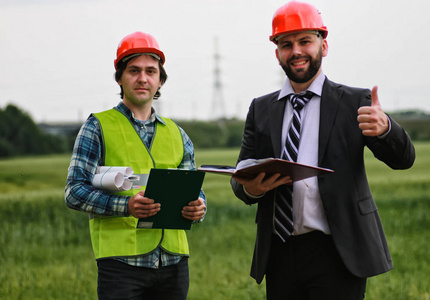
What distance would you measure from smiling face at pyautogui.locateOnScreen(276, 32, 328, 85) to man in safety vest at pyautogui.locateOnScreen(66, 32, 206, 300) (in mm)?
849

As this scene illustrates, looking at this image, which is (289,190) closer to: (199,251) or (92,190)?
(92,190)

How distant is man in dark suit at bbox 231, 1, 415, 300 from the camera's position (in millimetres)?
3281

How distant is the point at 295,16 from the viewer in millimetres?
3453

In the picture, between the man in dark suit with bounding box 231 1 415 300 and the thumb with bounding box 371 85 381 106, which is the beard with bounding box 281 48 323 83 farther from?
the thumb with bounding box 371 85 381 106

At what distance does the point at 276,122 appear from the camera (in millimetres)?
3518

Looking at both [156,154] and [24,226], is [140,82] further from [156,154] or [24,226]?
[24,226]

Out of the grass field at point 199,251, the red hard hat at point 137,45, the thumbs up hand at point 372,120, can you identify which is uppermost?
the red hard hat at point 137,45

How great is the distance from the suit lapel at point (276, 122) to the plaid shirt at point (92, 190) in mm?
814

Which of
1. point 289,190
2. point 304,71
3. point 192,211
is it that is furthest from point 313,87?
point 192,211

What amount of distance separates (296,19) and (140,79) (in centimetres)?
104

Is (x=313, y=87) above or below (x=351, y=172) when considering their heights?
above

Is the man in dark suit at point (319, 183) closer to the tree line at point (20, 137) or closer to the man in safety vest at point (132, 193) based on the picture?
the man in safety vest at point (132, 193)

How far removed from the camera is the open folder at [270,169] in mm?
2959

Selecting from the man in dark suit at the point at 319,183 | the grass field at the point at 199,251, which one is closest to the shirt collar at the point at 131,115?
the man in dark suit at the point at 319,183
